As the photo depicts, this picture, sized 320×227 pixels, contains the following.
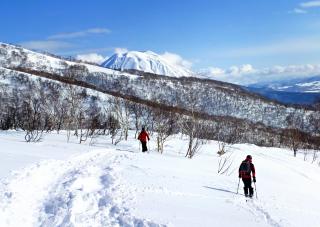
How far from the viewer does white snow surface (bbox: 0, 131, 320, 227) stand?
13461 millimetres

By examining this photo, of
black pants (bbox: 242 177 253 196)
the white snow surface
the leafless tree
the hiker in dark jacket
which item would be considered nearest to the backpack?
the hiker in dark jacket

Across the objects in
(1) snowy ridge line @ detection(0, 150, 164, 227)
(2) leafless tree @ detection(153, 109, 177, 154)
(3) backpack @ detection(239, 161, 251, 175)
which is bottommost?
(1) snowy ridge line @ detection(0, 150, 164, 227)

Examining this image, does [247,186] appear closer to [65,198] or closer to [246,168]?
[246,168]

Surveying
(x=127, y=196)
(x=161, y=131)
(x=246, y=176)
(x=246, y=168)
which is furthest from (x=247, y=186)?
(x=161, y=131)

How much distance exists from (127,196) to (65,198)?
79.8 inches

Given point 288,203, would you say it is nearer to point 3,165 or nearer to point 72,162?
point 72,162

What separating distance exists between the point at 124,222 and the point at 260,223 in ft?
Answer: 13.7

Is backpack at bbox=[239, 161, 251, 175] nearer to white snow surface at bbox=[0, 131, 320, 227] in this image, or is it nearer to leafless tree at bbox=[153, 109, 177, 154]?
white snow surface at bbox=[0, 131, 320, 227]

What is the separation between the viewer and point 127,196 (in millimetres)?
15375

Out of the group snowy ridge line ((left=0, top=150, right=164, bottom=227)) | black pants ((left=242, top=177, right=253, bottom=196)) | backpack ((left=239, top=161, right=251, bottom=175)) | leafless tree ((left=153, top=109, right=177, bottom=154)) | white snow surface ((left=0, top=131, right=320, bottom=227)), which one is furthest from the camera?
leafless tree ((left=153, top=109, right=177, bottom=154))

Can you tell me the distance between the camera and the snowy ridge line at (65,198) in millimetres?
13162

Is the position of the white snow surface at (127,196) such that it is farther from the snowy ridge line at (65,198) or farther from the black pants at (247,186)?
the black pants at (247,186)

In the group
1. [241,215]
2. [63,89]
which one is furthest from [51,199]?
[63,89]

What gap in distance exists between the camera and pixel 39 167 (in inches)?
746
